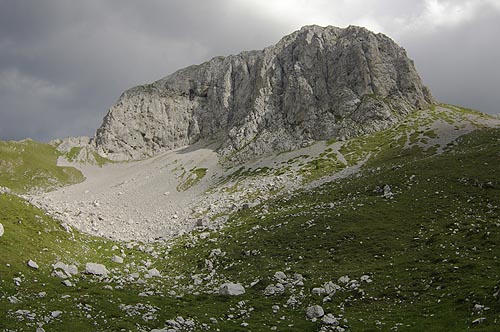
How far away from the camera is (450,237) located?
1331 inches

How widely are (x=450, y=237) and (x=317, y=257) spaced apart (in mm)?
12404

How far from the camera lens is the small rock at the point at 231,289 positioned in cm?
3020

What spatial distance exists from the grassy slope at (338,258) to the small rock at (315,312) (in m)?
0.65

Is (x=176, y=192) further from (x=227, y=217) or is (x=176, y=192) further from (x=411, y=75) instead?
(x=411, y=75)

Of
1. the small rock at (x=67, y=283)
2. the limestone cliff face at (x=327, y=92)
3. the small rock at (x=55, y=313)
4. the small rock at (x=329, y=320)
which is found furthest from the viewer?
the limestone cliff face at (x=327, y=92)

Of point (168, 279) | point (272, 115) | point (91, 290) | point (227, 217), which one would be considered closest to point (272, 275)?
point (168, 279)

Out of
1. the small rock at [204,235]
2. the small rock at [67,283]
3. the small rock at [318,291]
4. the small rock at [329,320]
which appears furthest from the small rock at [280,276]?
the small rock at [204,235]

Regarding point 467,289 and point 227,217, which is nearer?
point 467,289

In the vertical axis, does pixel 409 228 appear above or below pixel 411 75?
below

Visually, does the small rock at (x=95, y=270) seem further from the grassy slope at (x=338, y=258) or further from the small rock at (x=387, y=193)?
the small rock at (x=387, y=193)

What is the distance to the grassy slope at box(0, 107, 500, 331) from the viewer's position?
883 inches

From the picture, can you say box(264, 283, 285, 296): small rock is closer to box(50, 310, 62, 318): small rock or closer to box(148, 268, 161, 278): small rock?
box(148, 268, 161, 278): small rock

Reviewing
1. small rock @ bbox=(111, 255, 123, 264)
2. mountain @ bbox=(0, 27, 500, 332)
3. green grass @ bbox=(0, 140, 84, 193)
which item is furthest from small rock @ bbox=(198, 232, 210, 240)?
green grass @ bbox=(0, 140, 84, 193)

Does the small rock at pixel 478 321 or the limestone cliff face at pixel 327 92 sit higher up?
the limestone cliff face at pixel 327 92
